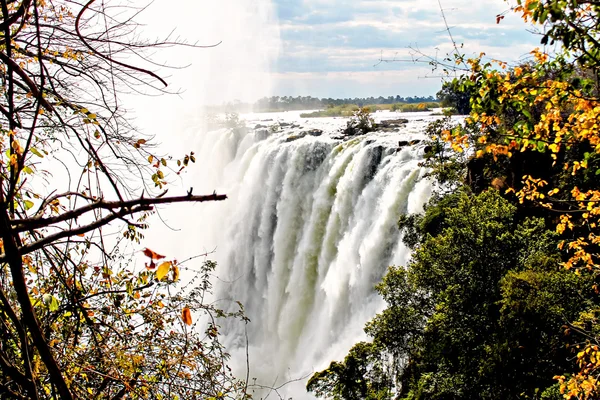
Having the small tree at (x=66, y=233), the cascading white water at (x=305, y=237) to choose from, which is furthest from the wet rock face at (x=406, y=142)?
the small tree at (x=66, y=233)

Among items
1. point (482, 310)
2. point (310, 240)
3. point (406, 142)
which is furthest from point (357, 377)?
point (406, 142)

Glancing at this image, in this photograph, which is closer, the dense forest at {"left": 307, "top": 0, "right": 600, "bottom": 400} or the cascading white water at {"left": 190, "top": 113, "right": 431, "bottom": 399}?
the dense forest at {"left": 307, "top": 0, "right": 600, "bottom": 400}

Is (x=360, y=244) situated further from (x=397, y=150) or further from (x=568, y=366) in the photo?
(x=568, y=366)

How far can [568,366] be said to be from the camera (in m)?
8.10

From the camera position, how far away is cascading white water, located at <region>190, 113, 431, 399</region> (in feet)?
48.4

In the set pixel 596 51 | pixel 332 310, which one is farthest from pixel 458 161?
pixel 596 51

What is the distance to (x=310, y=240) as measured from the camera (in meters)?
18.7

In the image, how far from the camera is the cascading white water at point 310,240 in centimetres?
1476

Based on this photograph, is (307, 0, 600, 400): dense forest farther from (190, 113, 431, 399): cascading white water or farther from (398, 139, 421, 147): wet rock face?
(398, 139, 421, 147): wet rock face

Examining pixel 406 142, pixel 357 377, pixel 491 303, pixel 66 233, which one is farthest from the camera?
pixel 406 142

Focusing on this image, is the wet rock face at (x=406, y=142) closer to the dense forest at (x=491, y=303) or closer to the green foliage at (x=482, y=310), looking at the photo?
the dense forest at (x=491, y=303)

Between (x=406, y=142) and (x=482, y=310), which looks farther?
(x=406, y=142)

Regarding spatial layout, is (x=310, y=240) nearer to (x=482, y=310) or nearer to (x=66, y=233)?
(x=482, y=310)

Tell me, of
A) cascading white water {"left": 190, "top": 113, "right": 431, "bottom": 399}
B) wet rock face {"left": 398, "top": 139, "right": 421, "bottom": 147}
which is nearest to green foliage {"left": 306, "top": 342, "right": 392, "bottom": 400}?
cascading white water {"left": 190, "top": 113, "right": 431, "bottom": 399}
